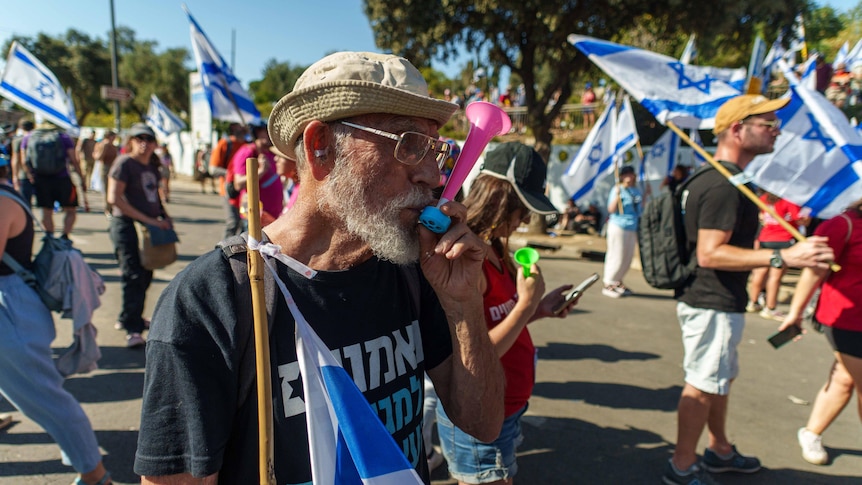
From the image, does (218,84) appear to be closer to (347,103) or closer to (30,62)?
(30,62)

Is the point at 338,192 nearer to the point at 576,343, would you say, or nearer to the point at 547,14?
the point at 576,343

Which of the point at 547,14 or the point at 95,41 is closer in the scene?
the point at 547,14

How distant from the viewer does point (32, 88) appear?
6.66 meters

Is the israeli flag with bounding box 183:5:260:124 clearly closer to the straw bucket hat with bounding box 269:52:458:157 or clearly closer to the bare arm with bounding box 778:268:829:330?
the straw bucket hat with bounding box 269:52:458:157

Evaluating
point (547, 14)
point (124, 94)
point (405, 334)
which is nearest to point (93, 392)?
point (405, 334)

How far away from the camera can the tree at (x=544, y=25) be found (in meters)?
11.0

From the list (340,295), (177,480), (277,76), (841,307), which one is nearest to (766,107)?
(841,307)

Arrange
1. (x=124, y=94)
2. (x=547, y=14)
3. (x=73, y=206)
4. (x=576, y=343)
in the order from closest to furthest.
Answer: (x=576, y=343) → (x=73, y=206) → (x=547, y=14) → (x=124, y=94)

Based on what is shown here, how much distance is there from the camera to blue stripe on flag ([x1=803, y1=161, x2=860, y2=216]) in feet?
12.0

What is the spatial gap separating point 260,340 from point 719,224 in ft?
8.72

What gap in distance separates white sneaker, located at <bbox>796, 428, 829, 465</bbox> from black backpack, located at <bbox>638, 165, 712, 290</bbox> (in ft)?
5.16

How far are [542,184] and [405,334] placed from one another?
1235mm

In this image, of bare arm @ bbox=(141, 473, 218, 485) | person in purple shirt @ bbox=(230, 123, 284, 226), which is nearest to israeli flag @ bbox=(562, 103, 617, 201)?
person in purple shirt @ bbox=(230, 123, 284, 226)

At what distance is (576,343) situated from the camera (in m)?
5.69
